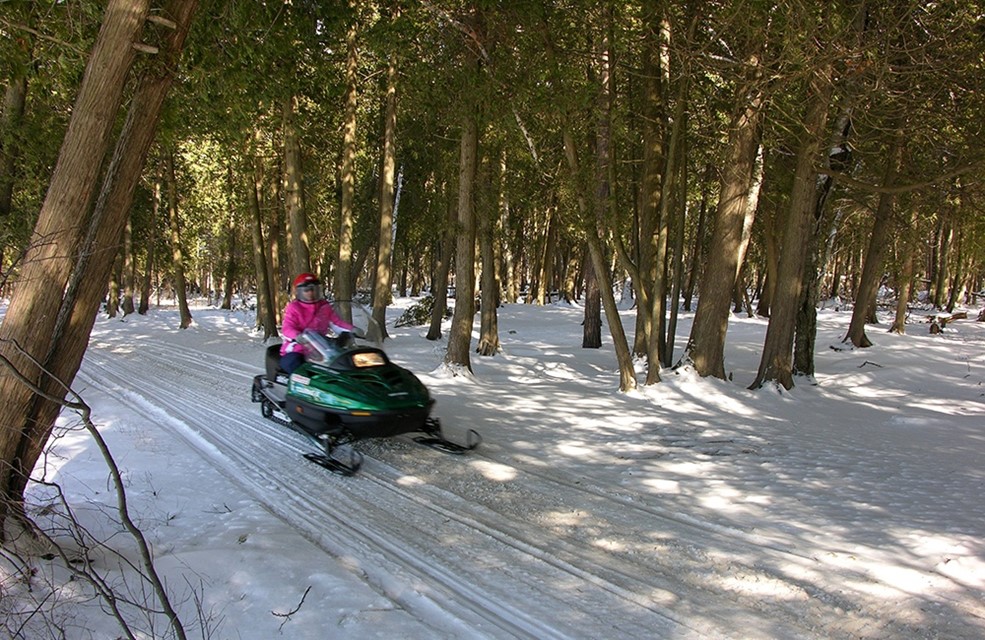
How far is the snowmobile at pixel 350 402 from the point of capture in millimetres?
6184

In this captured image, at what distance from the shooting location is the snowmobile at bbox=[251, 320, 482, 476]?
243 inches

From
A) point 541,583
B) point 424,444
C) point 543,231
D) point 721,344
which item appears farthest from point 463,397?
point 543,231

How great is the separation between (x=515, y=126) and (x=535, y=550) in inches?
314

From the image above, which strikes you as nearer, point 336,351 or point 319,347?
point 336,351

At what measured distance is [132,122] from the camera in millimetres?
4258

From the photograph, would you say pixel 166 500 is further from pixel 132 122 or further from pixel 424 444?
pixel 132 122

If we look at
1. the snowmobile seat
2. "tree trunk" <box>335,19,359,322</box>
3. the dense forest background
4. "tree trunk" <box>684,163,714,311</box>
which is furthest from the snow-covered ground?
"tree trunk" <box>684,163,714,311</box>

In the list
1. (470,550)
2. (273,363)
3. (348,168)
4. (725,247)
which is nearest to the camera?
(470,550)

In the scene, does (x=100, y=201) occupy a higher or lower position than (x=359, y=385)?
higher

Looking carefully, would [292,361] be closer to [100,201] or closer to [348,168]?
[100,201]

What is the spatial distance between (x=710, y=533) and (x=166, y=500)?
15.0 feet

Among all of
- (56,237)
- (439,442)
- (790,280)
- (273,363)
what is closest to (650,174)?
(790,280)

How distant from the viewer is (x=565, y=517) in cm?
512

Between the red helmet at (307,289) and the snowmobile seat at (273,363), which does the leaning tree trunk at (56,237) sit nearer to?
the red helmet at (307,289)
